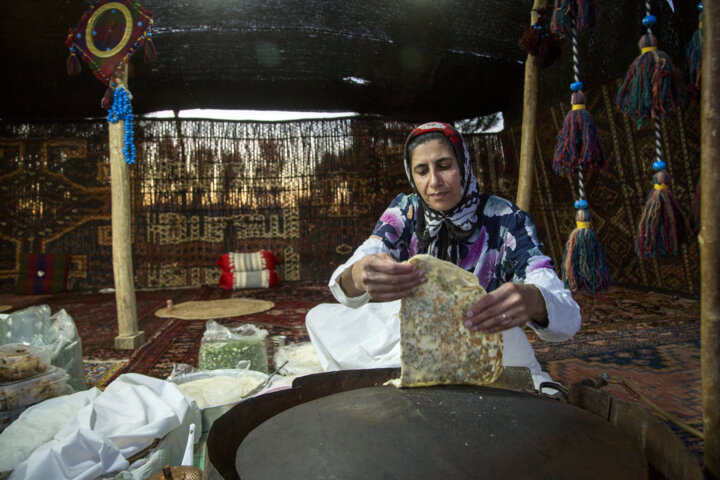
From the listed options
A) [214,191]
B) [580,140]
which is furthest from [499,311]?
[214,191]

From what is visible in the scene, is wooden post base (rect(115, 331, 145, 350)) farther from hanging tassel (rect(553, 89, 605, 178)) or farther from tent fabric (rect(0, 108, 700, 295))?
tent fabric (rect(0, 108, 700, 295))

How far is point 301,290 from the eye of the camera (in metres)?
6.06

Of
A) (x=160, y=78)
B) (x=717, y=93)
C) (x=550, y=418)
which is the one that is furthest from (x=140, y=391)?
(x=160, y=78)

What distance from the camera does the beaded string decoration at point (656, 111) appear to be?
45.4 inches

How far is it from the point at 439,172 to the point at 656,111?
0.67 m

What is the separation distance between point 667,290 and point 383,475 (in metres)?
5.01

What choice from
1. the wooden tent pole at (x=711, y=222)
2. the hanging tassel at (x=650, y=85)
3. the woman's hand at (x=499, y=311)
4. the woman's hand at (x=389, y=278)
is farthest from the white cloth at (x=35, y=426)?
the hanging tassel at (x=650, y=85)

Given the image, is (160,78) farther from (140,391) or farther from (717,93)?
(717,93)

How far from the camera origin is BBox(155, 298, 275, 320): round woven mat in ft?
14.2

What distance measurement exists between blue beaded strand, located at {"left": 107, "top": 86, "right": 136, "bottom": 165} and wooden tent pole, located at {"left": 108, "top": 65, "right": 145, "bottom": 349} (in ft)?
0.11

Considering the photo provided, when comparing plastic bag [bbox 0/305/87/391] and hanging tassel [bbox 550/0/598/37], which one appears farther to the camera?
plastic bag [bbox 0/305/87/391]

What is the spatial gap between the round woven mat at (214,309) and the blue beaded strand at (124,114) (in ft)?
5.70

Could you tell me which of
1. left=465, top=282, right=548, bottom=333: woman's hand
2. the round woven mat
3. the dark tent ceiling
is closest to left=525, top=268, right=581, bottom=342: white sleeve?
left=465, top=282, right=548, bottom=333: woman's hand

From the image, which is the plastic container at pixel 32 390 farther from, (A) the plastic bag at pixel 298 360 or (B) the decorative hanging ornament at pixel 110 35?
(B) the decorative hanging ornament at pixel 110 35
